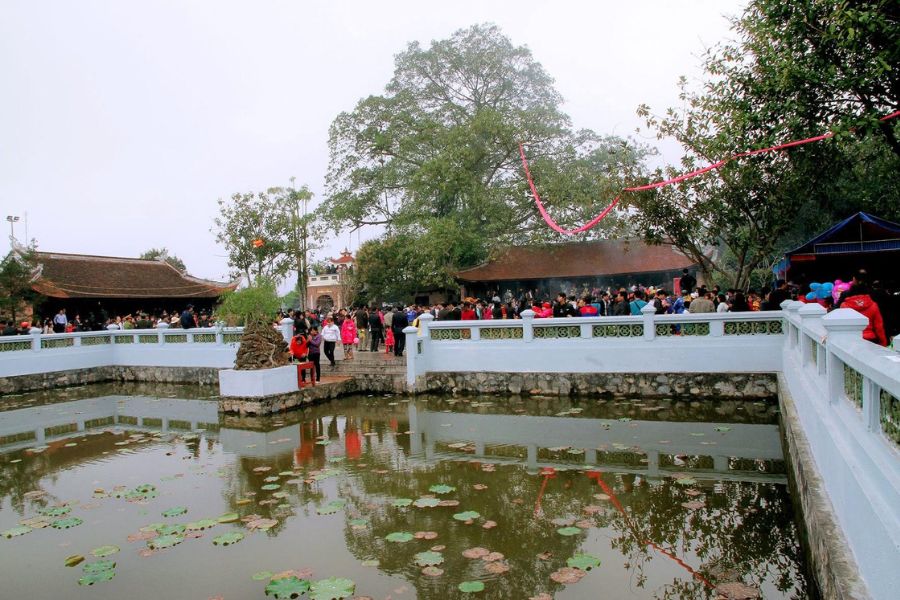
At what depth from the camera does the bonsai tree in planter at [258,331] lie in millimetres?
12359

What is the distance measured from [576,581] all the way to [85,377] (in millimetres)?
18175

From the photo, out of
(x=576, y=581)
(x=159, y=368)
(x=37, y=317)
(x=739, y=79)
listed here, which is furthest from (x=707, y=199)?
(x=37, y=317)

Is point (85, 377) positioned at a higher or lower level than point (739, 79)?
lower

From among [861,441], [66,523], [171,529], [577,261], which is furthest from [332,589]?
[577,261]

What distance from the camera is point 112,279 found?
2869cm

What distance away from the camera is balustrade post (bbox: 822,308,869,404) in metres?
4.05

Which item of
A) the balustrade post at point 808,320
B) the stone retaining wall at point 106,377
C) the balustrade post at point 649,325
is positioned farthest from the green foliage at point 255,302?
the balustrade post at point 808,320

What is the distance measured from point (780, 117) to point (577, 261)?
1871 cm

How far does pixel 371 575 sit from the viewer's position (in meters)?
4.80

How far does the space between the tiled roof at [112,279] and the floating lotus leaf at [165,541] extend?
22.0 metres

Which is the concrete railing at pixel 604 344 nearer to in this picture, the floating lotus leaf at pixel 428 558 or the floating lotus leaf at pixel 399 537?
the floating lotus leaf at pixel 399 537

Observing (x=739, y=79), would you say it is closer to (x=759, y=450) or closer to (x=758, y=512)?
(x=759, y=450)

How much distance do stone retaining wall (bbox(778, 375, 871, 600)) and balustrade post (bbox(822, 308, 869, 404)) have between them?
0.72 m

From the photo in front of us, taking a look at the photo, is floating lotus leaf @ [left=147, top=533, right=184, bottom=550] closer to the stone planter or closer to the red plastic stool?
the stone planter
